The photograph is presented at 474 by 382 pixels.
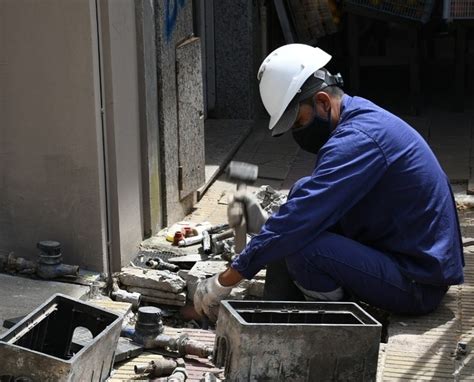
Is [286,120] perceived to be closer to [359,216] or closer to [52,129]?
[359,216]

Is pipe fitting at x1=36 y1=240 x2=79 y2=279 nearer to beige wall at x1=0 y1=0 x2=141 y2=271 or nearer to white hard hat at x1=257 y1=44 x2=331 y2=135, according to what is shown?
beige wall at x1=0 y1=0 x2=141 y2=271

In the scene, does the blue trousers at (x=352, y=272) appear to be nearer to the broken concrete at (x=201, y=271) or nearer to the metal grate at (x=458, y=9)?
the broken concrete at (x=201, y=271)

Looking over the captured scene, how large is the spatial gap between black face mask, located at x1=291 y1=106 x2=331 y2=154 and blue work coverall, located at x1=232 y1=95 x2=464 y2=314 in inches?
4.0

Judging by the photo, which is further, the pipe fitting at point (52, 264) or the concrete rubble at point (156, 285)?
the concrete rubble at point (156, 285)

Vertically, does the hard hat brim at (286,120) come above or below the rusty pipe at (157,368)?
above

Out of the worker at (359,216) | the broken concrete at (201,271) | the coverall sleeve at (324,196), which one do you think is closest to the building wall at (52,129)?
the broken concrete at (201,271)

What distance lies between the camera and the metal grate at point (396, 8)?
33.5 ft

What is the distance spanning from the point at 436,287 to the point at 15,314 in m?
2.29

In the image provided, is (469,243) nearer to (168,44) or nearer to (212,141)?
(168,44)

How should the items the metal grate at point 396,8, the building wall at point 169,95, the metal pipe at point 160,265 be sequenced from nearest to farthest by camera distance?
the metal pipe at point 160,265 → the building wall at point 169,95 → the metal grate at point 396,8

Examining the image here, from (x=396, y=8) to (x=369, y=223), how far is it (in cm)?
559

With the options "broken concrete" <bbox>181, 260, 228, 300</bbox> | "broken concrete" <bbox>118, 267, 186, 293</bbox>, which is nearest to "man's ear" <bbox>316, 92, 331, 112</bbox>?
"broken concrete" <bbox>181, 260, 228, 300</bbox>

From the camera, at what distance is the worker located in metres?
4.87

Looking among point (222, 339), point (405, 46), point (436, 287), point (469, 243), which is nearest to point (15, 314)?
point (222, 339)
